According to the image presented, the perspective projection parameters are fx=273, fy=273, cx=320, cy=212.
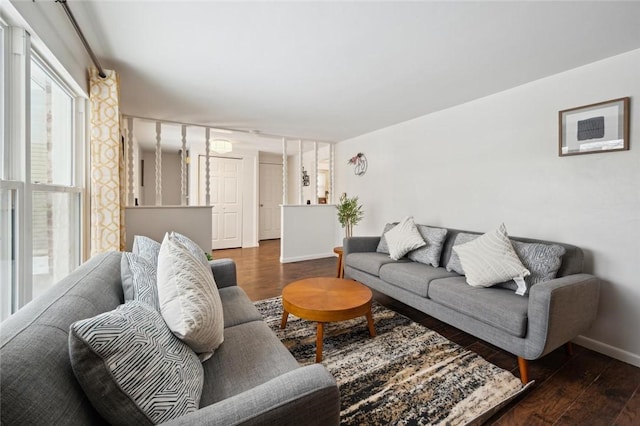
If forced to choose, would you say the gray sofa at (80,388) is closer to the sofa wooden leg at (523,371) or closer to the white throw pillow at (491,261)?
the sofa wooden leg at (523,371)

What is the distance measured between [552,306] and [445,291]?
0.68 m

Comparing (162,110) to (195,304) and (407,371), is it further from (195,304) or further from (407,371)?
(407,371)

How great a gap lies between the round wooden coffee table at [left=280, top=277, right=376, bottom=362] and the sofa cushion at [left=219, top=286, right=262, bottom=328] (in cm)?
37

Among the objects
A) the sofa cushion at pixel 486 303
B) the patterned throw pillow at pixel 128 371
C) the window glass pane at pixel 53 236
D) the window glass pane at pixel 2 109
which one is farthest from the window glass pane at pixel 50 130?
the sofa cushion at pixel 486 303

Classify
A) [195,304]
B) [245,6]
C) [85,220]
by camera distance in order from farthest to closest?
[85,220] < [245,6] < [195,304]

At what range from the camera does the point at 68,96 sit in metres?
2.16

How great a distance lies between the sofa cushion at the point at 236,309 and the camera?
159 cm

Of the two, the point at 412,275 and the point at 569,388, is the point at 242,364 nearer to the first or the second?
the point at 412,275

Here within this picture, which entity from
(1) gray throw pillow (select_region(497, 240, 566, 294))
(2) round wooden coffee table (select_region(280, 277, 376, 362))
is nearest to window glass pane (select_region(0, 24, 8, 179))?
(2) round wooden coffee table (select_region(280, 277, 376, 362))

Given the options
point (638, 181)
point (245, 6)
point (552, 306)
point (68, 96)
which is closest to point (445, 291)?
point (552, 306)

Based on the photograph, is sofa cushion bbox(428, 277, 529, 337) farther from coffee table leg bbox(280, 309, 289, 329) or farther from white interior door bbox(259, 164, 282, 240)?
white interior door bbox(259, 164, 282, 240)

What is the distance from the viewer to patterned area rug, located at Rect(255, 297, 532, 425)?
147 centimetres

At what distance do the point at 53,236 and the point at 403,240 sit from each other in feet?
9.79

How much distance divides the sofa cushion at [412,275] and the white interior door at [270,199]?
4812 millimetres
